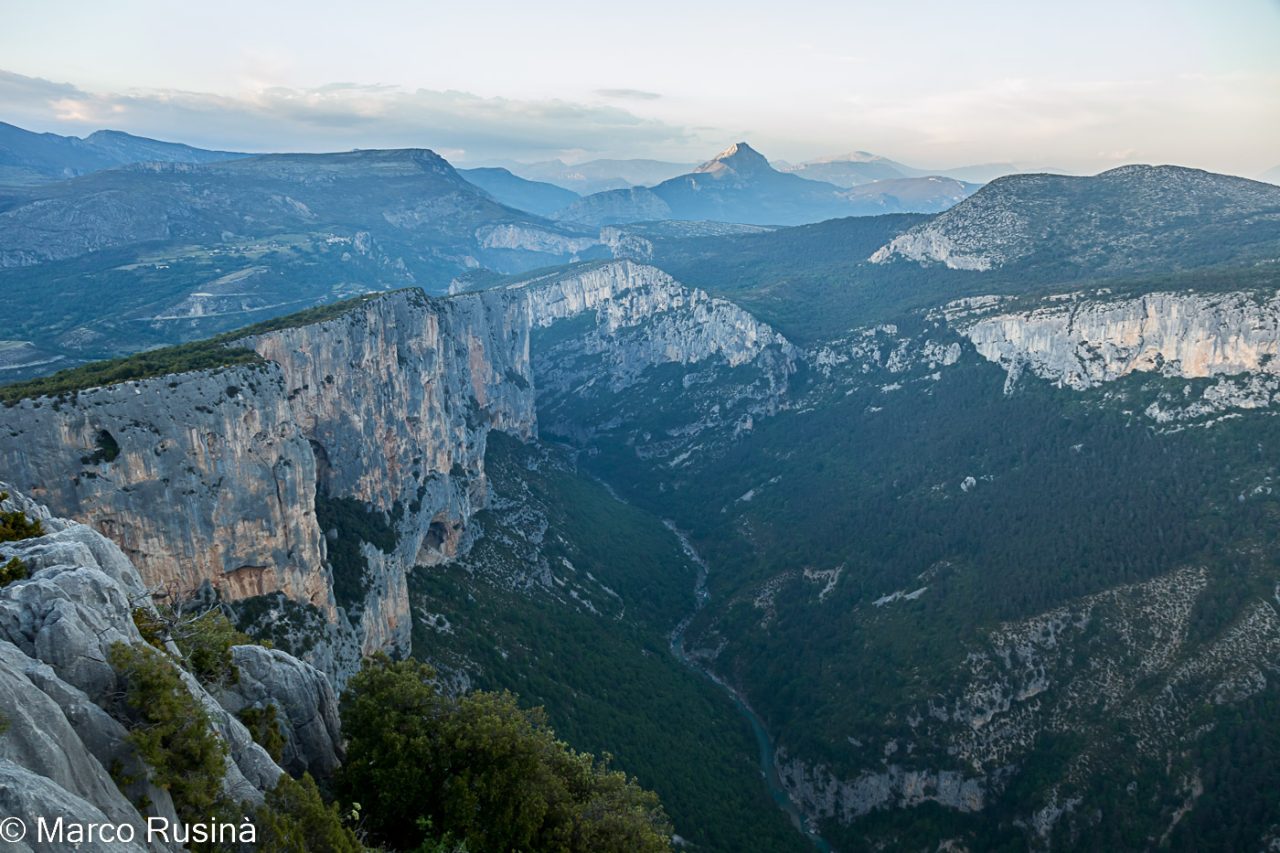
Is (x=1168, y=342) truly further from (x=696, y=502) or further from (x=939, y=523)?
(x=696, y=502)

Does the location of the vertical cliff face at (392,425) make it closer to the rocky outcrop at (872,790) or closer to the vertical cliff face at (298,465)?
the vertical cliff face at (298,465)

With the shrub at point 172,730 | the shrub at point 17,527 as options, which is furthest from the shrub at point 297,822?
the shrub at point 17,527

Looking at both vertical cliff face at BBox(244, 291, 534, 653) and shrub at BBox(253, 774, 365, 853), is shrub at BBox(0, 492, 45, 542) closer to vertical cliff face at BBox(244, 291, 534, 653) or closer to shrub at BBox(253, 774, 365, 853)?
shrub at BBox(253, 774, 365, 853)

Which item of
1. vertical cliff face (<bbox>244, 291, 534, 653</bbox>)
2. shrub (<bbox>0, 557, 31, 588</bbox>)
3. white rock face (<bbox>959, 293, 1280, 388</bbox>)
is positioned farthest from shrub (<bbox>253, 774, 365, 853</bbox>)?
white rock face (<bbox>959, 293, 1280, 388</bbox>)

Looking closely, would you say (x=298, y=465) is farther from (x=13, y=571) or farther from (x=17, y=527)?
(x=13, y=571)

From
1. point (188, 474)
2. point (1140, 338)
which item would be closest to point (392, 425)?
point (188, 474)

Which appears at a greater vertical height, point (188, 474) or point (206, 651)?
point (188, 474)
